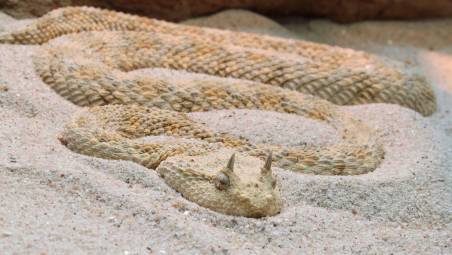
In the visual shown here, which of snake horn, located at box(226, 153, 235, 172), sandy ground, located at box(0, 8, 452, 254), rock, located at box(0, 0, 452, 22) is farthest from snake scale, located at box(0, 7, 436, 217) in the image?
rock, located at box(0, 0, 452, 22)

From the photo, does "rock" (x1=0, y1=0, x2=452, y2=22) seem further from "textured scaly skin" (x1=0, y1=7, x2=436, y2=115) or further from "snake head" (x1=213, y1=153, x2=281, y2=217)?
"snake head" (x1=213, y1=153, x2=281, y2=217)

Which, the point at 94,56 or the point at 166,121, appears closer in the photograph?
the point at 166,121

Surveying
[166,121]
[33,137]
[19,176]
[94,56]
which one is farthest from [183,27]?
[19,176]

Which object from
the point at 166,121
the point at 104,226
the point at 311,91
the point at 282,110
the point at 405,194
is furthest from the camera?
the point at 311,91

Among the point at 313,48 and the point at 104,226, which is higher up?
the point at 104,226

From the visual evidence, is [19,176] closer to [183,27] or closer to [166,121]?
[166,121]

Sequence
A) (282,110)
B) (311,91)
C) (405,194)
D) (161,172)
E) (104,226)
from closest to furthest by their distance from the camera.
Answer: (104,226), (161,172), (405,194), (282,110), (311,91)
